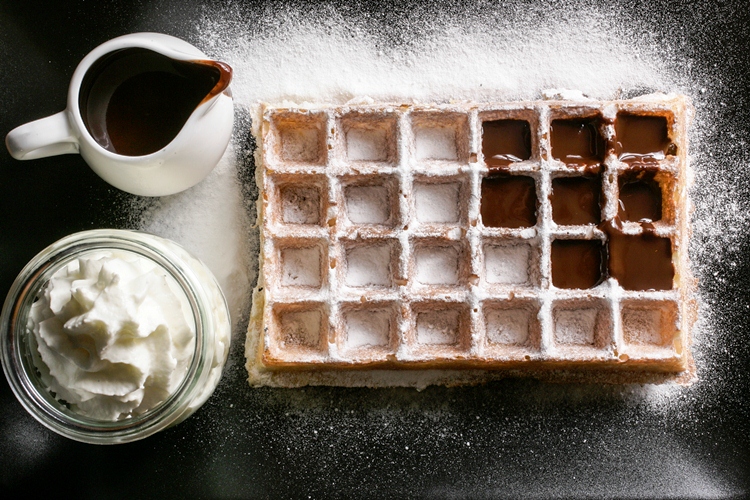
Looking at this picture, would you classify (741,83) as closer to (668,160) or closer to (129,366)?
(668,160)

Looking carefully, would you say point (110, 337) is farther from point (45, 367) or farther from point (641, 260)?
point (641, 260)

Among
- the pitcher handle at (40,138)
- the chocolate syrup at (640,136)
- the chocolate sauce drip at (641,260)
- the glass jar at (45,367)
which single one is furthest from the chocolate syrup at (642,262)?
the pitcher handle at (40,138)

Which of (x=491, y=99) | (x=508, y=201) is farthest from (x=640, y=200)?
(x=491, y=99)

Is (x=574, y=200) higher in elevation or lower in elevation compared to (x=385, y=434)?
higher

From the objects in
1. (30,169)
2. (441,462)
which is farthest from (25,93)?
(441,462)

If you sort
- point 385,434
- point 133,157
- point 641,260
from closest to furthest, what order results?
point 133,157, point 641,260, point 385,434

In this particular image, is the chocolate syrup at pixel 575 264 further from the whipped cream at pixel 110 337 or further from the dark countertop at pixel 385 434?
the whipped cream at pixel 110 337
